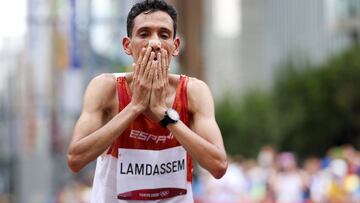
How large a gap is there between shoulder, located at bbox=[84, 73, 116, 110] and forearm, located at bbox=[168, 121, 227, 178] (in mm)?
504

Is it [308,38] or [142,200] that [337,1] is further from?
[142,200]

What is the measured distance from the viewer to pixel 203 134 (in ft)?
25.1

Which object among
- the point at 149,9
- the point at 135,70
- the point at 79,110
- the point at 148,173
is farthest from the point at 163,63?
the point at 79,110

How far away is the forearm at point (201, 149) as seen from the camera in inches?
292

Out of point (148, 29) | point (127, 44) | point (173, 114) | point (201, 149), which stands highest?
point (148, 29)

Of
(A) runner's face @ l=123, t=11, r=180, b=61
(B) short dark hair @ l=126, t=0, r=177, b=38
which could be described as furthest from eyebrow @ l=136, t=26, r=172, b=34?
(B) short dark hair @ l=126, t=0, r=177, b=38

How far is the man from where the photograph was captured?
7418 mm

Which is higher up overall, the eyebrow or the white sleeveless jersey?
the eyebrow

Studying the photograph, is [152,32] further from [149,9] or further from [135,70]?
[135,70]

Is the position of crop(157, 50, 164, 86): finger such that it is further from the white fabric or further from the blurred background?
the blurred background

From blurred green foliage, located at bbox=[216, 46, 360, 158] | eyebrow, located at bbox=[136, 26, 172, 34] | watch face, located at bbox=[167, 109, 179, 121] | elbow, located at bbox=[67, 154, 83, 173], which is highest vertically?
eyebrow, located at bbox=[136, 26, 172, 34]

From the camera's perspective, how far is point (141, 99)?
7.40 metres

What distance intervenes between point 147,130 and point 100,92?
38 cm

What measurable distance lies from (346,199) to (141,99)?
11.7 meters
